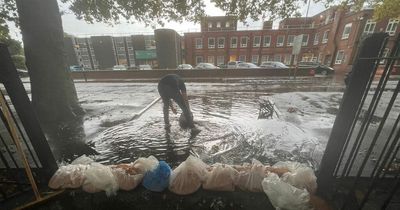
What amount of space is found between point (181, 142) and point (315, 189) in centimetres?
274

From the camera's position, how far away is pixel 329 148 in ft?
7.42

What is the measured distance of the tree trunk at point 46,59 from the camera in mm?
5500

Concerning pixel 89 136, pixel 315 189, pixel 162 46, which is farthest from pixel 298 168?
pixel 162 46

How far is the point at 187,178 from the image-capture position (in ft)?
8.02

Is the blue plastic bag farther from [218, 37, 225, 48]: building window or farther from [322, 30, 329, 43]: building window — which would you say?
[218, 37, 225, 48]: building window

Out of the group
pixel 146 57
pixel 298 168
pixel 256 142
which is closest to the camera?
pixel 298 168

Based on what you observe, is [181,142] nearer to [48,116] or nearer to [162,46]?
[48,116]

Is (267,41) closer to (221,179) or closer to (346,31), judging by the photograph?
(346,31)

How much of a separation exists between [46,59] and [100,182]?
562cm

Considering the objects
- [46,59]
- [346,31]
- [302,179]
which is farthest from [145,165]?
[346,31]

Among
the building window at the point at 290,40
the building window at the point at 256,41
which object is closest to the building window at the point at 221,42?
the building window at the point at 256,41

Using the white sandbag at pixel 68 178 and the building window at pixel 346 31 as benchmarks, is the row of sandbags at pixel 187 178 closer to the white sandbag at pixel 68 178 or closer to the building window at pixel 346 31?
the white sandbag at pixel 68 178

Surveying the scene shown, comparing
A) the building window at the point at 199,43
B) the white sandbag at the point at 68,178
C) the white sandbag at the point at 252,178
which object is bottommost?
the white sandbag at the point at 68,178

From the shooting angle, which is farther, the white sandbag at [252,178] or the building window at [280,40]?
the building window at [280,40]
